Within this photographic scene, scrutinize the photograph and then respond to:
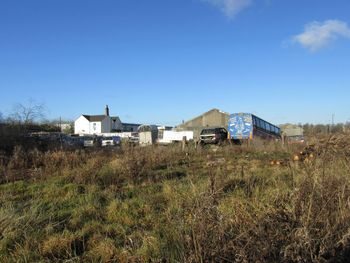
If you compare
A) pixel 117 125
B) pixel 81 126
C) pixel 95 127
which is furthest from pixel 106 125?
pixel 117 125

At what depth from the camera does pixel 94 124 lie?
9869 cm

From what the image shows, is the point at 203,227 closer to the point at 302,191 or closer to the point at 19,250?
the point at 302,191

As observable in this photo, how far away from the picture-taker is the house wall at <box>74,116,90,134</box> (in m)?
99.4

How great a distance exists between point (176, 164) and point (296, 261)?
36.8ft

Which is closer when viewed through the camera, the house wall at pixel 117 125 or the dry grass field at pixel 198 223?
the dry grass field at pixel 198 223

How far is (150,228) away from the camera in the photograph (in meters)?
5.97

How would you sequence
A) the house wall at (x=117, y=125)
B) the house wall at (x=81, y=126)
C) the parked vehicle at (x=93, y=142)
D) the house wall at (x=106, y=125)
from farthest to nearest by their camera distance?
the house wall at (x=117, y=125) → the house wall at (x=81, y=126) → the house wall at (x=106, y=125) → the parked vehicle at (x=93, y=142)

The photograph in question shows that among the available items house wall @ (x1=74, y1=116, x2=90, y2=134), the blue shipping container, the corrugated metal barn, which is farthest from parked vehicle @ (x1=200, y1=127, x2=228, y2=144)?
house wall @ (x1=74, y1=116, x2=90, y2=134)

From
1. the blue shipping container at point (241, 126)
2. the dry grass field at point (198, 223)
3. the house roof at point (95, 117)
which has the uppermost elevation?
the house roof at point (95, 117)

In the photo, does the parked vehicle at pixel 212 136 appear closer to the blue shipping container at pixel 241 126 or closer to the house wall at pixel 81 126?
the blue shipping container at pixel 241 126

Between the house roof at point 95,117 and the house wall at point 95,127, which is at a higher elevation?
the house roof at point 95,117

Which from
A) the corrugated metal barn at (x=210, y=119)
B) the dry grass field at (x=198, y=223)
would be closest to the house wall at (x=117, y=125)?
the corrugated metal barn at (x=210, y=119)

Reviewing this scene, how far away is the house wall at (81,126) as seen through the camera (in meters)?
99.4

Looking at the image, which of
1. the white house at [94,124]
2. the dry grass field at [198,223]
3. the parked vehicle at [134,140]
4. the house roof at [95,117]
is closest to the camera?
the dry grass field at [198,223]
